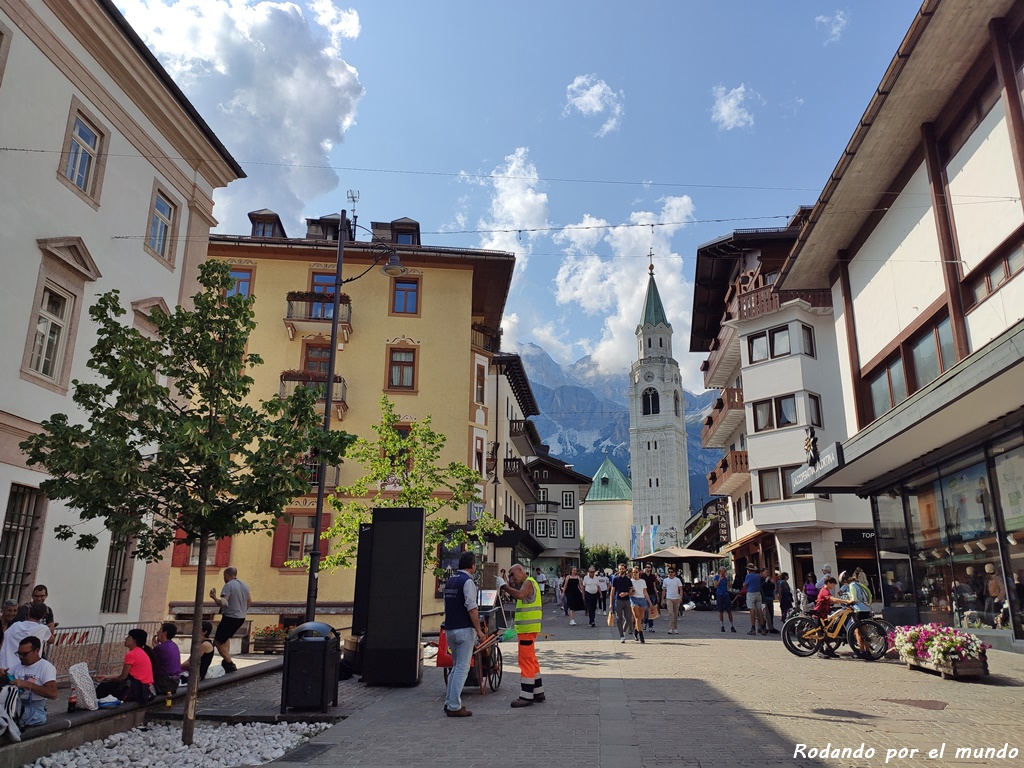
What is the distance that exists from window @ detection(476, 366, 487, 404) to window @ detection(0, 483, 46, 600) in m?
22.5

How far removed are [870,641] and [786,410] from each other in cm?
1856

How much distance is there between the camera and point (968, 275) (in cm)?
1396

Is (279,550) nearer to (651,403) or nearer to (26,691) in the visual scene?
(26,691)

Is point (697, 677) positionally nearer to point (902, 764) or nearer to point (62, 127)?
point (902, 764)

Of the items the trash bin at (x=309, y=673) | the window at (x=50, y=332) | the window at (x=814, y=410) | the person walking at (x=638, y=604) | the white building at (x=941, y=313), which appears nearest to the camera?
the trash bin at (x=309, y=673)

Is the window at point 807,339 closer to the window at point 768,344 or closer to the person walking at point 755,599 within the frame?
the window at point 768,344

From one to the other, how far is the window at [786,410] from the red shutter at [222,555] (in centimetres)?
2248

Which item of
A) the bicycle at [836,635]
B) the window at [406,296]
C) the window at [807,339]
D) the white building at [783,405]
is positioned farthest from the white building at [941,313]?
the window at [406,296]

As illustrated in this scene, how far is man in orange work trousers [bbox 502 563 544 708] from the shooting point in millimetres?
9797

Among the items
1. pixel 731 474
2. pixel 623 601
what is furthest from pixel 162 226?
pixel 731 474

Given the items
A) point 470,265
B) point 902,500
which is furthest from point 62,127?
point 470,265

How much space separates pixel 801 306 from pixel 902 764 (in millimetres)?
27690

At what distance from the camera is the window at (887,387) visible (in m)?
17.4

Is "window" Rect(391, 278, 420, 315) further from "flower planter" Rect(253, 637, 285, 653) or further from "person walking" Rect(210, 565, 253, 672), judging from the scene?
"person walking" Rect(210, 565, 253, 672)
